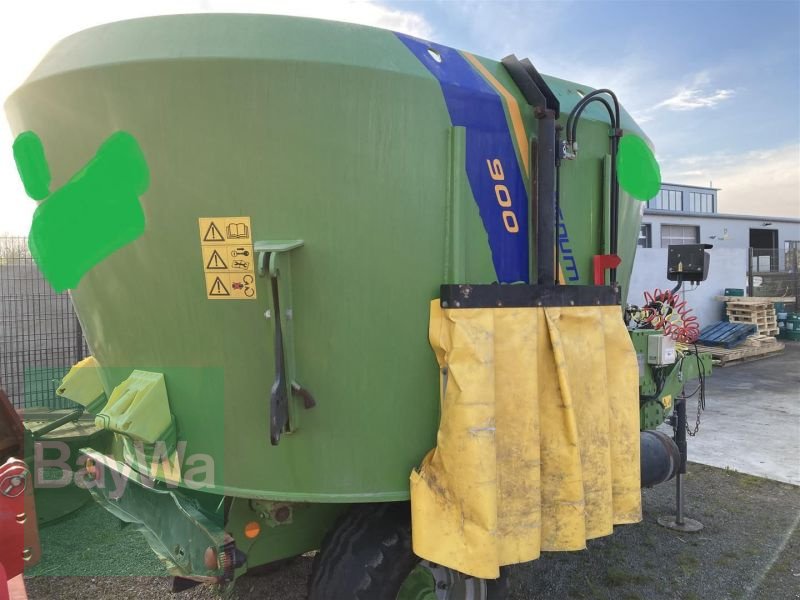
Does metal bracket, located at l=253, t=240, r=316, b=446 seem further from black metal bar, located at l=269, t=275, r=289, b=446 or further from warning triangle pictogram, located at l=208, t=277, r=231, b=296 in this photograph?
warning triangle pictogram, located at l=208, t=277, r=231, b=296

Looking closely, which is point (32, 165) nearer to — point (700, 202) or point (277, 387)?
point (277, 387)

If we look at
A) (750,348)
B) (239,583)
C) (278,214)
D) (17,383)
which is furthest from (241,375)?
(750,348)

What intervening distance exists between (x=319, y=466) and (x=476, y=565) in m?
0.68

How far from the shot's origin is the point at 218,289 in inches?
83.8

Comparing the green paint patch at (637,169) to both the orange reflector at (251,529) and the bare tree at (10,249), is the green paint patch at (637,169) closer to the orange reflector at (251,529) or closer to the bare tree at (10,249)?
the orange reflector at (251,529)

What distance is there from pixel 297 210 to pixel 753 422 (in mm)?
7363

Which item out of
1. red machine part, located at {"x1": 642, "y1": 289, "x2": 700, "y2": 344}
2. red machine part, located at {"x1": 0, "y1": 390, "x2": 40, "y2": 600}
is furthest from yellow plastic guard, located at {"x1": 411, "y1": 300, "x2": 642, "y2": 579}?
red machine part, located at {"x1": 642, "y1": 289, "x2": 700, "y2": 344}

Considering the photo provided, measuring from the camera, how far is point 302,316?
6.95 feet

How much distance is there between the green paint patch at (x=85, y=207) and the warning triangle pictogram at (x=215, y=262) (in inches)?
11.9

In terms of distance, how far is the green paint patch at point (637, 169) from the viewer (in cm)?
291

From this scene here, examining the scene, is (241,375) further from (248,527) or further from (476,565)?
(476,565)

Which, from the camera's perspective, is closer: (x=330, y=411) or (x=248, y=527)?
(x=330, y=411)

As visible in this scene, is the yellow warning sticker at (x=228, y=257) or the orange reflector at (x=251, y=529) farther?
the orange reflector at (x=251, y=529)

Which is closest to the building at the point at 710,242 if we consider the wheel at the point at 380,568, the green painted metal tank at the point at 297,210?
the green painted metal tank at the point at 297,210
